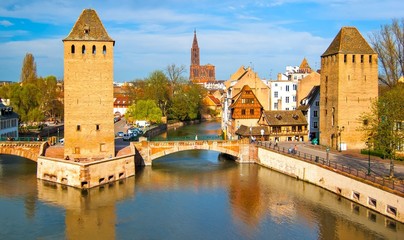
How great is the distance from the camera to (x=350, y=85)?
4772 cm

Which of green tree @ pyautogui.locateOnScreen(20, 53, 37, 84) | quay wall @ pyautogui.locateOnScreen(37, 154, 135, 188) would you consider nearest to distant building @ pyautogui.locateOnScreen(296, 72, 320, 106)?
quay wall @ pyautogui.locateOnScreen(37, 154, 135, 188)

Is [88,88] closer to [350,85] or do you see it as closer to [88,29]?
[88,29]

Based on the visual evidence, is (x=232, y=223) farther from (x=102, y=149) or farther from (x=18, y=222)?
(x=102, y=149)

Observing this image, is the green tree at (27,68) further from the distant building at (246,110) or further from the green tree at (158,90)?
the distant building at (246,110)

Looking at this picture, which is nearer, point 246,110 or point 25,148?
point 25,148

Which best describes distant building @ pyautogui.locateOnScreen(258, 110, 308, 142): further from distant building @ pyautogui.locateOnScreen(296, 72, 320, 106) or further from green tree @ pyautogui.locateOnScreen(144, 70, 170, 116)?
green tree @ pyautogui.locateOnScreen(144, 70, 170, 116)

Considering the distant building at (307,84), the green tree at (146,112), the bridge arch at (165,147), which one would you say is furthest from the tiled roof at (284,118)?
the green tree at (146,112)

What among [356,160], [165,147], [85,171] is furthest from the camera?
[165,147]

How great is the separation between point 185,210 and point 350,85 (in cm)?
2375

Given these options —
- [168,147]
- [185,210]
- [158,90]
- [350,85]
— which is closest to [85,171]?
[185,210]

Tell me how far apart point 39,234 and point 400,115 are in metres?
27.3

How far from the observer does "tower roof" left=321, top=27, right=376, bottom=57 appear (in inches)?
1882

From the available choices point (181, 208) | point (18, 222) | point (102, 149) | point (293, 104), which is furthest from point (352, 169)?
point (293, 104)

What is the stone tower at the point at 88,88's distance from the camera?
41.8m
